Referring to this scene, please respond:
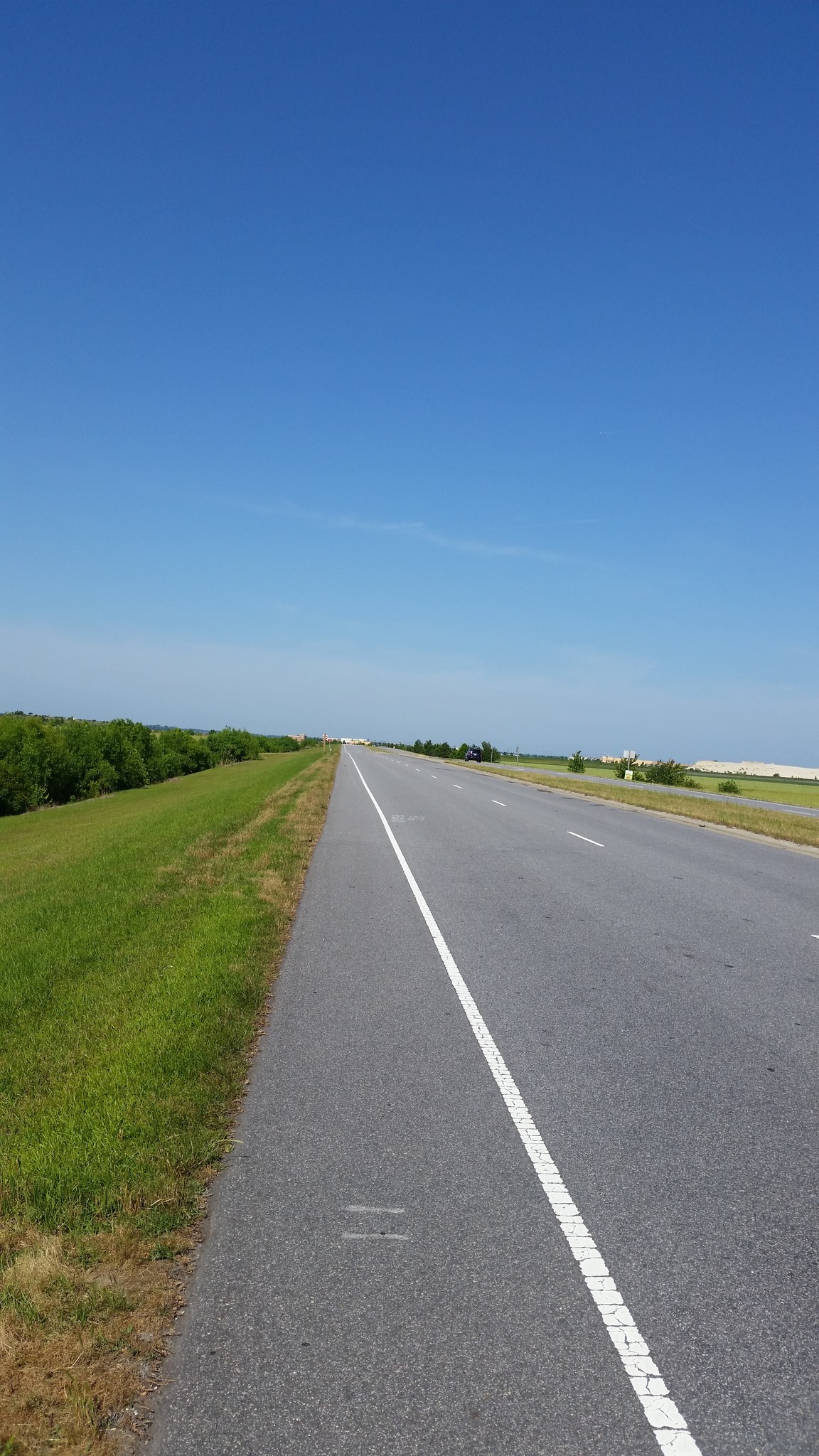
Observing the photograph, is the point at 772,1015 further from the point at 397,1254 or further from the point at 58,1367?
the point at 58,1367

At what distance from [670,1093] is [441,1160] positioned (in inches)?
67.3

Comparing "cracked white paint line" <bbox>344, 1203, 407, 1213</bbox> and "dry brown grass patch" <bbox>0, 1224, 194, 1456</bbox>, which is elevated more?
"cracked white paint line" <bbox>344, 1203, 407, 1213</bbox>

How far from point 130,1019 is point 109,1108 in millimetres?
1747

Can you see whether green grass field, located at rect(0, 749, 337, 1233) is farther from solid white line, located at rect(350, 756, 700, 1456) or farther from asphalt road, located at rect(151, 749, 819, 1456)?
solid white line, located at rect(350, 756, 700, 1456)

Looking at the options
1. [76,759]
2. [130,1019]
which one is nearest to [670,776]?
[76,759]

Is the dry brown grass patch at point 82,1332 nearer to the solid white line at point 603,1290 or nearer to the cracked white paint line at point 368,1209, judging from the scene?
the cracked white paint line at point 368,1209

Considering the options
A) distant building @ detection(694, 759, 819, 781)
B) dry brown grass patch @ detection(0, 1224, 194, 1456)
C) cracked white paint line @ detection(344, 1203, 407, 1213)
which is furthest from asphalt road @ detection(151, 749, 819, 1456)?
distant building @ detection(694, 759, 819, 781)

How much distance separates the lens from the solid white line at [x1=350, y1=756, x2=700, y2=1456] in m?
2.74

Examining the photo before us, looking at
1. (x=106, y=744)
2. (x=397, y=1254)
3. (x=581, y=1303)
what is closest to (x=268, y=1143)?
(x=397, y=1254)

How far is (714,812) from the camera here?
90.1 ft

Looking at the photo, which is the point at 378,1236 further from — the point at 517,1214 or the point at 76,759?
the point at 76,759

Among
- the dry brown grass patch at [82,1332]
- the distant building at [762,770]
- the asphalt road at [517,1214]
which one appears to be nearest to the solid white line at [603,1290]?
the asphalt road at [517,1214]

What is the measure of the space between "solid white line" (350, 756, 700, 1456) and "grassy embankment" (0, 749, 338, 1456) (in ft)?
5.42

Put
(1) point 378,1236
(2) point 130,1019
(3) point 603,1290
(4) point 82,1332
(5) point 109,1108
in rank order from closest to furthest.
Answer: (4) point 82,1332
(3) point 603,1290
(1) point 378,1236
(5) point 109,1108
(2) point 130,1019
